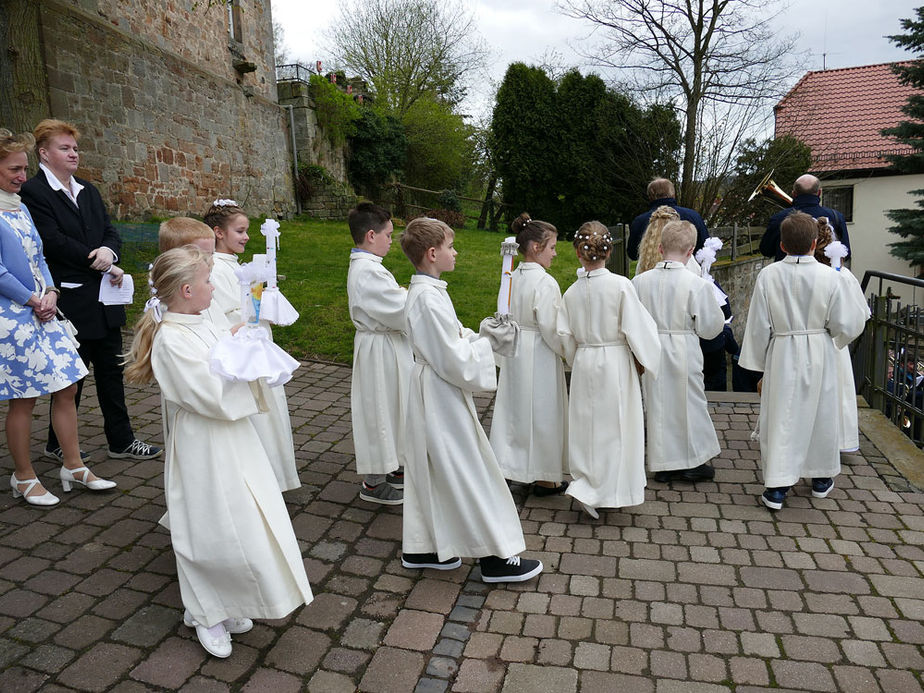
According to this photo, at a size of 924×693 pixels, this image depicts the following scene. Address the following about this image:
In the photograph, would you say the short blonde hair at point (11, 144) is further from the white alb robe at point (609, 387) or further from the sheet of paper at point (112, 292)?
the white alb robe at point (609, 387)

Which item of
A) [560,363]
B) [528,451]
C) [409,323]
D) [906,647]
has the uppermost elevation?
[409,323]

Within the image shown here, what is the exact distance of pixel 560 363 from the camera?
4.86 metres

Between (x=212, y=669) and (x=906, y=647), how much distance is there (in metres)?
3.04

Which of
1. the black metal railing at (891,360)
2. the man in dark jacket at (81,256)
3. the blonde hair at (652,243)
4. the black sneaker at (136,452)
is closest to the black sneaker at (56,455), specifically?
the man in dark jacket at (81,256)

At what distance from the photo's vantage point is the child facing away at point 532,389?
477 cm

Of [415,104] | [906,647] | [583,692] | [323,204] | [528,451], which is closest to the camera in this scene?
[583,692]

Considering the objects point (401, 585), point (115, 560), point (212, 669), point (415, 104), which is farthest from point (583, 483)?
point (415, 104)

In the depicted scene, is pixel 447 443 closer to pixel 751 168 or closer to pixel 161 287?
pixel 161 287

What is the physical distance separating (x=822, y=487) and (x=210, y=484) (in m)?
3.97

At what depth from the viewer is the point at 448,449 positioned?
11.9ft

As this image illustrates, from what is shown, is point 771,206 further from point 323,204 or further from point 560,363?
point 560,363

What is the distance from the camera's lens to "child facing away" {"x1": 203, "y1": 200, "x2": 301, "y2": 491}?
4297mm

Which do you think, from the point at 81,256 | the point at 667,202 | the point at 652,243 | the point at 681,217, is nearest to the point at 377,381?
the point at 81,256

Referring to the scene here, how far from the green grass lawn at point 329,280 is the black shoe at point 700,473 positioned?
4.50m
